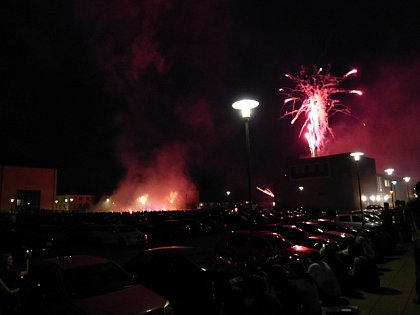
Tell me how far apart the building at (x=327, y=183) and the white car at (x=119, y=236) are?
41.3 m

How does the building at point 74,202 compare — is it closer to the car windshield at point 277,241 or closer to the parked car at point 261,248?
the parked car at point 261,248

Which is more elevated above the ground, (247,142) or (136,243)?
(247,142)

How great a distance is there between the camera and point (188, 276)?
739cm

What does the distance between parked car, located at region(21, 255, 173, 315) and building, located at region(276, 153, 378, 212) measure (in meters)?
54.3

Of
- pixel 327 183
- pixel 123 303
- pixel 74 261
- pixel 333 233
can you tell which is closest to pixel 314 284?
pixel 123 303

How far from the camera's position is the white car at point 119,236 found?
22375 mm

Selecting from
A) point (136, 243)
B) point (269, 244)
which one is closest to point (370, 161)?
point (136, 243)

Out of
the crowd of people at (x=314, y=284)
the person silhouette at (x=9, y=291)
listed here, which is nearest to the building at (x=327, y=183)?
the crowd of people at (x=314, y=284)

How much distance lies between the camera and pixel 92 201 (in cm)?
10762

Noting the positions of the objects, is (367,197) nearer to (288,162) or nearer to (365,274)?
(288,162)

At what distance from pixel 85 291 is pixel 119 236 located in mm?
17594

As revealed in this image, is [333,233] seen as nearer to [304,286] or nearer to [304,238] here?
[304,238]

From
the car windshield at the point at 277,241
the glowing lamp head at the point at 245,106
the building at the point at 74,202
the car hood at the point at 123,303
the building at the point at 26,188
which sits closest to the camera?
the car hood at the point at 123,303

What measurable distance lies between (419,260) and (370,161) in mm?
60887
